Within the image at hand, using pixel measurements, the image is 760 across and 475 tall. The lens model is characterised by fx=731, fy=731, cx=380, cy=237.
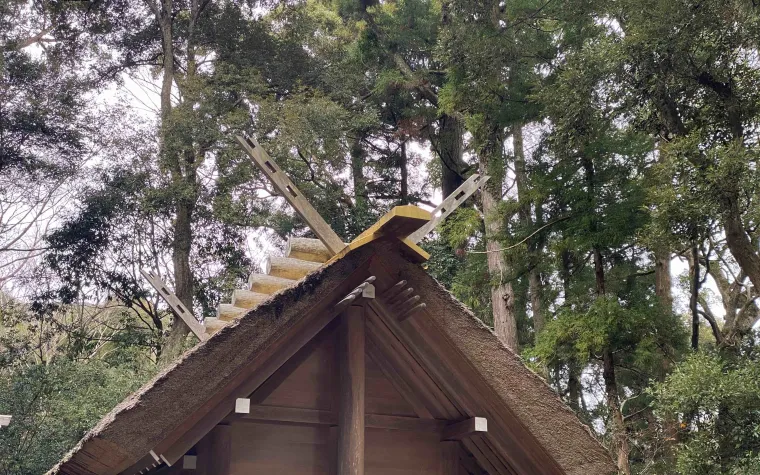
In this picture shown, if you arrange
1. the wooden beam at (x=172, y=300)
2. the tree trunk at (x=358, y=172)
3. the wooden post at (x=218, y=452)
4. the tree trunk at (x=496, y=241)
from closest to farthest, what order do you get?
the wooden post at (x=218, y=452) < the wooden beam at (x=172, y=300) < the tree trunk at (x=496, y=241) < the tree trunk at (x=358, y=172)

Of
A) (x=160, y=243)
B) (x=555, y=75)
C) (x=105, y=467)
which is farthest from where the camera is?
(x=160, y=243)

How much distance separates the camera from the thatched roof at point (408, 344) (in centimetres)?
320

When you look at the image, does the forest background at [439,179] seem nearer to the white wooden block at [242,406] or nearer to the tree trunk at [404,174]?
the tree trunk at [404,174]

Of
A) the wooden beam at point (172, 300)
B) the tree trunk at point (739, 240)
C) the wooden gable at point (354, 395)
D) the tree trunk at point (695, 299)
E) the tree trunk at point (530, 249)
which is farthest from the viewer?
the tree trunk at point (530, 249)

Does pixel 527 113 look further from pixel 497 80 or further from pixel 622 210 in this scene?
pixel 622 210

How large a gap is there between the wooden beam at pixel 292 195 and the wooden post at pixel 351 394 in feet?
1.27

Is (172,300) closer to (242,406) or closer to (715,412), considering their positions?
(242,406)

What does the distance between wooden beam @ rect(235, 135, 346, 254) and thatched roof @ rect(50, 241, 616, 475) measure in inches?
10.2

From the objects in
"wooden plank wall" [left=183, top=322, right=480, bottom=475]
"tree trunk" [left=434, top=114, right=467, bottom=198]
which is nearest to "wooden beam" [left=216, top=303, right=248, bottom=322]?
"wooden plank wall" [left=183, top=322, right=480, bottom=475]

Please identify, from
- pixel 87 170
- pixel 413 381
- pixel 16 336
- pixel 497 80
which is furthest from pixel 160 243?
pixel 413 381

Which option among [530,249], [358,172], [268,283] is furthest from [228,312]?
[358,172]

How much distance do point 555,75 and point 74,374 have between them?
999 centimetres

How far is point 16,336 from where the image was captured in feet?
47.5

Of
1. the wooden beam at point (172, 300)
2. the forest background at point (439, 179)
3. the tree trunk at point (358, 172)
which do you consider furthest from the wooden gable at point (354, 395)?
the tree trunk at point (358, 172)
